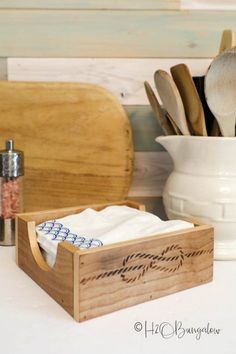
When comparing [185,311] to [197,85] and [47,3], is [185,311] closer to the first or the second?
[197,85]

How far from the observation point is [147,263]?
1.53 feet

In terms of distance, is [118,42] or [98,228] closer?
[98,228]

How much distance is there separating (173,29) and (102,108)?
8.4 inches

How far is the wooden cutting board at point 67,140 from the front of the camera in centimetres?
74

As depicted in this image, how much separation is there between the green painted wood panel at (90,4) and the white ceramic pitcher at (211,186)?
0.98ft

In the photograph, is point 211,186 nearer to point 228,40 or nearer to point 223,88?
point 223,88

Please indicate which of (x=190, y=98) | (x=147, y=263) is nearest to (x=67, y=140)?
(x=190, y=98)

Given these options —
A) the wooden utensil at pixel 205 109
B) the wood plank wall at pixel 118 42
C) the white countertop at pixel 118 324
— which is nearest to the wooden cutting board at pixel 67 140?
the wood plank wall at pixel 118 42

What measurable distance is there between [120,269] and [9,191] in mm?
311

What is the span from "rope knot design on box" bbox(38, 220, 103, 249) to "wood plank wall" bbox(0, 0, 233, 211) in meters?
0.30

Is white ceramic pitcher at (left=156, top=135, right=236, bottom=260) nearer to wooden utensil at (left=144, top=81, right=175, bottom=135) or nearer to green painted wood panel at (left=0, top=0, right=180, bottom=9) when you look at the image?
wooden utensil at (left=144, top=81, right=175, bottom=135)

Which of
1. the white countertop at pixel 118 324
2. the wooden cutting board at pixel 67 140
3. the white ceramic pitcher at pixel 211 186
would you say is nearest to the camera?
the white countertop at pixel 118 324
